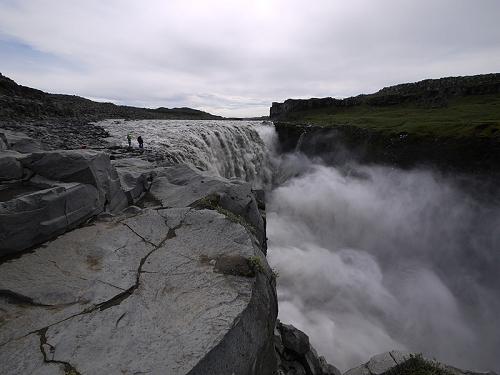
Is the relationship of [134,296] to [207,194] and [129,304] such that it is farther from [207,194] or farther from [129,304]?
[207,194]

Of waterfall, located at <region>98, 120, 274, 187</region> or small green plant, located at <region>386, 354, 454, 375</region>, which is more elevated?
waterfall, located at <region>98, 120, 274, 187</region>

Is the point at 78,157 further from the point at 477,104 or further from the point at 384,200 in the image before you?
the point at 477,104

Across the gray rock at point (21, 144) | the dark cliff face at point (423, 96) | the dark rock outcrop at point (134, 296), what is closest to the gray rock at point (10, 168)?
the dark rock outcrop at point (134, 296)

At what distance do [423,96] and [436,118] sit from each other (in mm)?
27419

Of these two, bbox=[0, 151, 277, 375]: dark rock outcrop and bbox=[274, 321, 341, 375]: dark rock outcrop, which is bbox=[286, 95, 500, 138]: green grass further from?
bbox=[0, 151, 277, 375]: dark rock outcrop

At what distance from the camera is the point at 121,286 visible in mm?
6918

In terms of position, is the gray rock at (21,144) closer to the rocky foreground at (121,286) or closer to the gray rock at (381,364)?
the rocky foreground at (121,286)

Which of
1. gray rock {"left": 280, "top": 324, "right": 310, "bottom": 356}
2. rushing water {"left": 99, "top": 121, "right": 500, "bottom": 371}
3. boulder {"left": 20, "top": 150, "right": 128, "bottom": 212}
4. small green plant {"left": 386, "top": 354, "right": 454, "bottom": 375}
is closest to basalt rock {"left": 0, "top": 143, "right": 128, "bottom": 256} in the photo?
boulder {"left": 20, "top": 150, "right": 128, "bottom": 212}

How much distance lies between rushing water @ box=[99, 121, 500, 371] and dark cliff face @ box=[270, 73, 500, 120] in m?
43.6

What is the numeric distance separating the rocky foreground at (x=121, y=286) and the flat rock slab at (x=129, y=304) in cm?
2

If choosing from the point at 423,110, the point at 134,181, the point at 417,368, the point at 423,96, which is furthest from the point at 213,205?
the point at 423,96

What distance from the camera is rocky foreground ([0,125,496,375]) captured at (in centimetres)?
541

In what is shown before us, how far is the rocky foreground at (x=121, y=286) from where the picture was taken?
5.41 meters

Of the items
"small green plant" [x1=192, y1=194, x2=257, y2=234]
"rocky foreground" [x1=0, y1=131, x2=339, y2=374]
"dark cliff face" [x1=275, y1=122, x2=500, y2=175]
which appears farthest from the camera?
"dark cliff face" [x1=275, y1=122, x2=500, y2=175]
